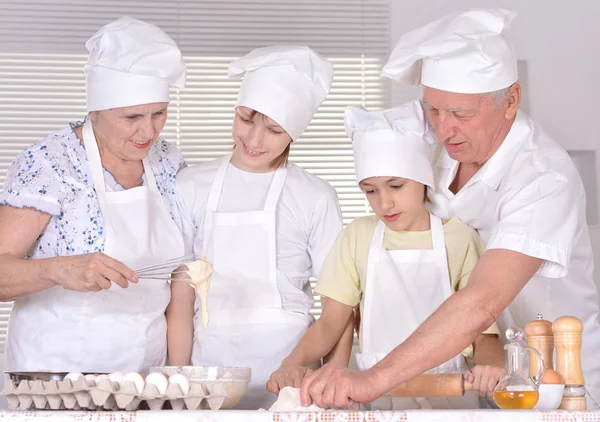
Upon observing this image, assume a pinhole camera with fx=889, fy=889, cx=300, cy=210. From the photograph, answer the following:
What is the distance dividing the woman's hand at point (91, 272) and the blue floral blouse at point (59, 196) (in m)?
0.18

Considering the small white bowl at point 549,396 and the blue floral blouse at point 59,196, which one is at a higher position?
the blue floral blouse at point 59,196

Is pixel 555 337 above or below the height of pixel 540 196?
below

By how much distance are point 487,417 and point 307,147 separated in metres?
2.45

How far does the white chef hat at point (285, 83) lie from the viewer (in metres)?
2.05

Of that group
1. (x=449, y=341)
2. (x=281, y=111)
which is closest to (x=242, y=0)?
(x=281, y=111)

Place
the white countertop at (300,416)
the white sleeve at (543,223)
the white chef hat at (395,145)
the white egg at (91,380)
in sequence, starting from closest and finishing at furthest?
the white countertop at (300,416) → the white egg at (91,380) → the white sleeve at (543,223) → the white chef hat at (395,145)

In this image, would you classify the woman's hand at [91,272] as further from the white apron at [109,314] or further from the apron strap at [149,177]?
the apron strap at [149,177]

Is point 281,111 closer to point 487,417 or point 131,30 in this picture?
point 131,30

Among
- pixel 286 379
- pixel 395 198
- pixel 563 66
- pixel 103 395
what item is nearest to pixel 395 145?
pixel 395 198

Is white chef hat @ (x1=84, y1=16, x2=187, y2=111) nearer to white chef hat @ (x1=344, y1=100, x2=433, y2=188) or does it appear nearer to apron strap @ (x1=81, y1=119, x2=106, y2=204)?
apron strap @ (x1=81, y1=119, x2=106, y2=204)

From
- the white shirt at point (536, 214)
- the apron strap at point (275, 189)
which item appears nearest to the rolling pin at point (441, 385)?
the white shirt at point (536, 214)

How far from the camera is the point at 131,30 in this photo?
79.0 inches

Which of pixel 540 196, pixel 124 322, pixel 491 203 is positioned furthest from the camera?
pixel 124 322

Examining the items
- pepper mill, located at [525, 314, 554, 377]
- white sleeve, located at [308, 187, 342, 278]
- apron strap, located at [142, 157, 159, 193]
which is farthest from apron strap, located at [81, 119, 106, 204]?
pepper mill, located at [525, 314, 554, 377]
